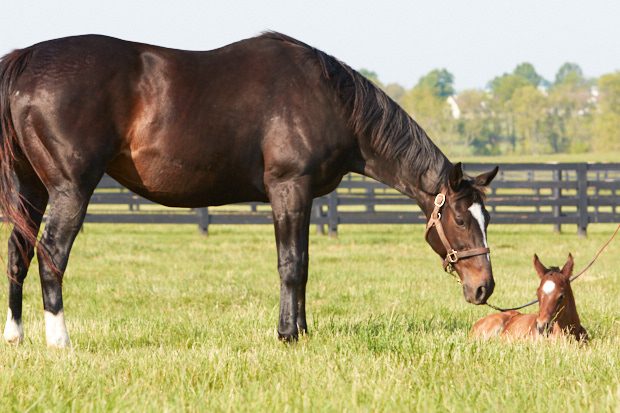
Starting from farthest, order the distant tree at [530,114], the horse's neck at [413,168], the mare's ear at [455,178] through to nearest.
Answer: the distant tree at [530,114] < the horse's neck at [413,168] < the mare's ear at [455,178]

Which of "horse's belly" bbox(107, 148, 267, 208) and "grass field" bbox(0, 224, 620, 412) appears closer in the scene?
"grass field" bbox(0, 224, 620, 412)

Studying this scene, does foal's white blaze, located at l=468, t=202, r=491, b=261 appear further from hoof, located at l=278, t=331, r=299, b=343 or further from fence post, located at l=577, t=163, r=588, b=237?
fence post, located at l=577, t=163, r=588, b=237

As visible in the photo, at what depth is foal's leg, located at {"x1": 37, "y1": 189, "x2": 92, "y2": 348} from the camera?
19.5 ft

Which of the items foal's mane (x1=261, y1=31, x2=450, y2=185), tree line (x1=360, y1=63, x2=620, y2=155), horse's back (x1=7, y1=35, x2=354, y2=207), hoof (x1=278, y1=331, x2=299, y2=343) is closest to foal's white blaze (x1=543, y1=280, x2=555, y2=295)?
foal's mane (x1=261, y1=31, x2=450, y2=185)

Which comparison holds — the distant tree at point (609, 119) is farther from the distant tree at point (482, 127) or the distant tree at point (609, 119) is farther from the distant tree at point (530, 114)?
the distant tree at point (482, 127)

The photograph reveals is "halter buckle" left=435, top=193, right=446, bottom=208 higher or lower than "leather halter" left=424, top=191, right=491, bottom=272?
higher

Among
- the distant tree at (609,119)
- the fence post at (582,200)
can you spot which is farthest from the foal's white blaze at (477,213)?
the distant tree at (609,119)

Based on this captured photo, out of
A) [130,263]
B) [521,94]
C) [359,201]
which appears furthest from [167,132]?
[521,94]

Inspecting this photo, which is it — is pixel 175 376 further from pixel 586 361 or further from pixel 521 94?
pixel 521 94

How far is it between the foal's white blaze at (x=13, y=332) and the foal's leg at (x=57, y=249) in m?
0.45

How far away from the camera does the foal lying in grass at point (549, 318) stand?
643 cm

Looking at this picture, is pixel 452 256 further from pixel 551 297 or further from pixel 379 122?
pixel 379 122

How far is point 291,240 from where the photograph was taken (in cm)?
629

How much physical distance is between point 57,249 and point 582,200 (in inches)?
599
